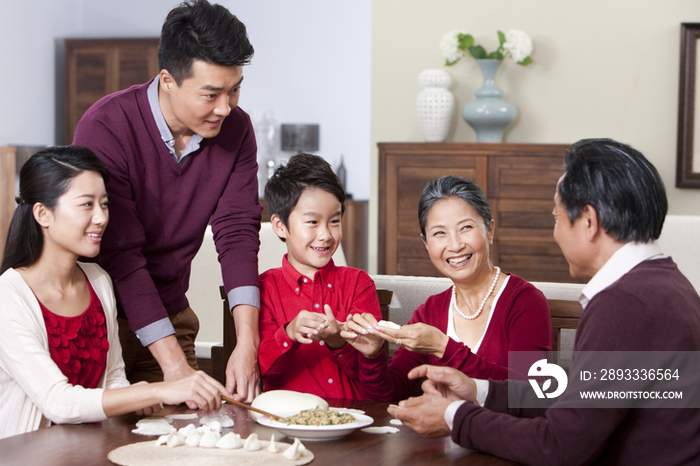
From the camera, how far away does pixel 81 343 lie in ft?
5.36

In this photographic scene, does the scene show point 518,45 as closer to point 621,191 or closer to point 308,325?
point 308,325

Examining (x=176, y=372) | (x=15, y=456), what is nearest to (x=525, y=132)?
(x=176, y=372)

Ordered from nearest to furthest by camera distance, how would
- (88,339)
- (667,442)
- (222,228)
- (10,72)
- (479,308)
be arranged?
1. (667,442)
2. (88,339)
3. (479,308)
4. (222,228)
5. (10,72)

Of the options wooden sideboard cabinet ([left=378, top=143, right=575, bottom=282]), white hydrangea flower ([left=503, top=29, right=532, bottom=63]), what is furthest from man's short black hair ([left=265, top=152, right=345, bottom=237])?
white hydrangea flower ([left=503, top=29, right=532, bottom=63])

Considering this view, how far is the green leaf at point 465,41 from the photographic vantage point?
4.72m

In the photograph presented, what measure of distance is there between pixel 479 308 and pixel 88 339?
963 mm

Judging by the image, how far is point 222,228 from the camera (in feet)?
6.62

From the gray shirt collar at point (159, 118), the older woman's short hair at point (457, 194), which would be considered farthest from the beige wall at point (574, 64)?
the gray shirt collar at point (159, 118)

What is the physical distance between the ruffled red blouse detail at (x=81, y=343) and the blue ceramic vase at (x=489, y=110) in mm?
3466

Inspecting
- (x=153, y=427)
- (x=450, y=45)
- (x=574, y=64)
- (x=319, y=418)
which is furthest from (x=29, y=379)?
(x=574, y=64)

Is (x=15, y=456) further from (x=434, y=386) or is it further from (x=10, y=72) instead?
(x=10, y=72)

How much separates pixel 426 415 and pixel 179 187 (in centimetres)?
100

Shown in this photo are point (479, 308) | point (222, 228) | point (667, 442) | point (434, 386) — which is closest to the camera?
point (667, 442)

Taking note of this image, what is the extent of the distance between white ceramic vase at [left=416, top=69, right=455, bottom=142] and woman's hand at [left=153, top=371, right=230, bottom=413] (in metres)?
3.59
